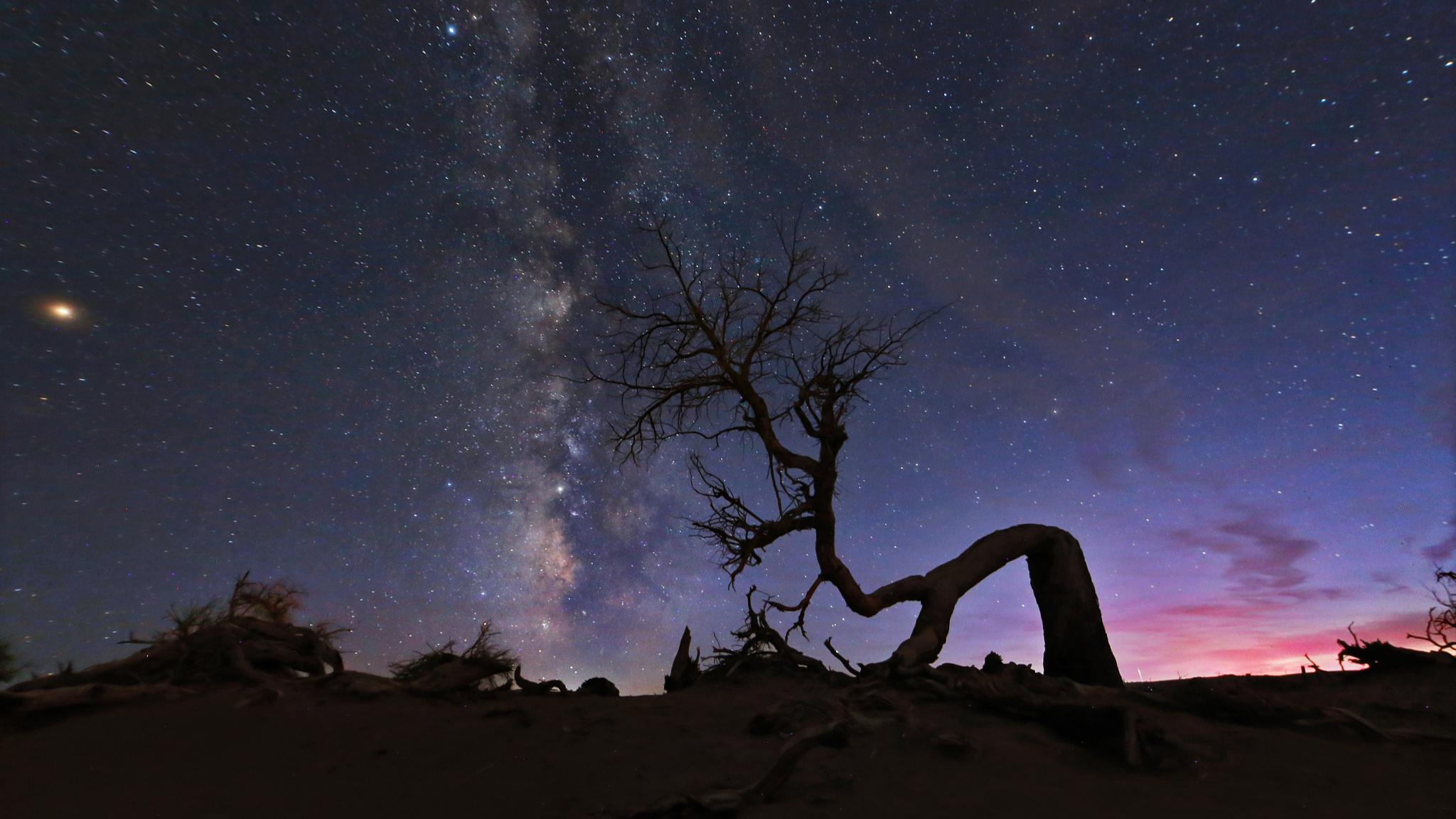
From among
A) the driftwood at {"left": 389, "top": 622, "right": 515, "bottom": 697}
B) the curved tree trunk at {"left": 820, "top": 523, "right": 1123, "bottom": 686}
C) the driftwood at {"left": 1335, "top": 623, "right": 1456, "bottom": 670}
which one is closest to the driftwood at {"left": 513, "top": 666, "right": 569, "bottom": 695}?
the driftwood at {"left": 389, "top": 622, "right": 515, "bottom": 697}

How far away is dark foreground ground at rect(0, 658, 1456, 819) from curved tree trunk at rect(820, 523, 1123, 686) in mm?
3609

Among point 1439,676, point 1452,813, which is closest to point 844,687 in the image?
point 1452,813

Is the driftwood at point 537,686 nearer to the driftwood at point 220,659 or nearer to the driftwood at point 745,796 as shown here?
the driftwood at point 220,659

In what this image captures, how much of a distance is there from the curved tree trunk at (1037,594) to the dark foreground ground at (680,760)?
3.61 metres

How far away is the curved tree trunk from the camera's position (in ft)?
31.4

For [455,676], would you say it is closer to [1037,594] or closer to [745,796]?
[745,796]

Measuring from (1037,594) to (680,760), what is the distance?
869cm

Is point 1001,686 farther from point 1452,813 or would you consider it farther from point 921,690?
point 1452,813

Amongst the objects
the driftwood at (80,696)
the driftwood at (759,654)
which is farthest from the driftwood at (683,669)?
the driftwood at (80,696)

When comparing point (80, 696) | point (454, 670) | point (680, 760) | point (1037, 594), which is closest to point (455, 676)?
point (454, 670)

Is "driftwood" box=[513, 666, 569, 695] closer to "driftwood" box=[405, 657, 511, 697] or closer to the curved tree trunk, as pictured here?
"driftwood" box=[405, 657, 511, 697]

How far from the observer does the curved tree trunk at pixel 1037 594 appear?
376 inches

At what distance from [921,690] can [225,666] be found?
23.6 feet

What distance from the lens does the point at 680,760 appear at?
4.51 meters
